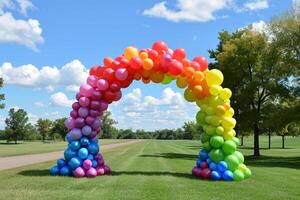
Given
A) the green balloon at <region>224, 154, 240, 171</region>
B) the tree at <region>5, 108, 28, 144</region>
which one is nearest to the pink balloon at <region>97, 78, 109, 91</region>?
the green balloon at <region>224, 154, 240, 171</region>

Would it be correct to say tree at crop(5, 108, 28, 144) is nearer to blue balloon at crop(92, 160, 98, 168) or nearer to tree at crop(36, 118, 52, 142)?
tree at crop(36, 118, 52, 142)

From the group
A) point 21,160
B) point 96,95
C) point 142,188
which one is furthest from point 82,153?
point 21,160

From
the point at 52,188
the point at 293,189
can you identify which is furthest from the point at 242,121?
the point at 52,188

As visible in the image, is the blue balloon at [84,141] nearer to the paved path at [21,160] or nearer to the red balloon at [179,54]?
the red balloon at [179,54]

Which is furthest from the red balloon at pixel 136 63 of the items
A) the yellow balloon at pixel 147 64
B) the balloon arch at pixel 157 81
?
the yellow balloon at pixel 147 64

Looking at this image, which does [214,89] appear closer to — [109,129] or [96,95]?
[96,95]

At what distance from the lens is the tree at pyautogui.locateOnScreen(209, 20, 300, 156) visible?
3738 cm

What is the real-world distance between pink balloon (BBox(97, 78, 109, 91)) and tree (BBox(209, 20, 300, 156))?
21047 mm

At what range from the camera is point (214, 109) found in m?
18.0

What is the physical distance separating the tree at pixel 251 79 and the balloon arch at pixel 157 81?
19.5 m

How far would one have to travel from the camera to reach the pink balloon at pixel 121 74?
17734mm

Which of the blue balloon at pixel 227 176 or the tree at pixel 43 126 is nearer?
the blue balloon at pixel 227 176

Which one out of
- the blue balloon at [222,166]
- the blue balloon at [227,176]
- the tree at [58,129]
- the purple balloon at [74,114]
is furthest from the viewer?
the tree at [58,129]

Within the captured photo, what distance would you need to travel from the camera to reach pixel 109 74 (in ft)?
59.0
